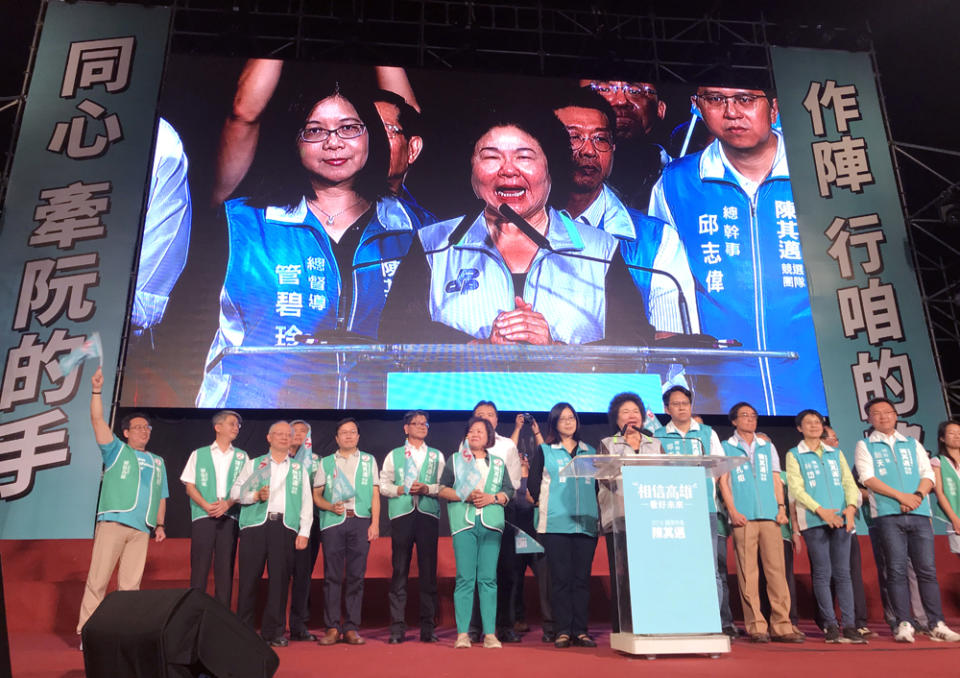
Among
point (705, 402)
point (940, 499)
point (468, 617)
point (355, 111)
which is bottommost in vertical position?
point (468, 617)

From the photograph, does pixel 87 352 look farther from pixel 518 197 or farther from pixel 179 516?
pixel 518 197

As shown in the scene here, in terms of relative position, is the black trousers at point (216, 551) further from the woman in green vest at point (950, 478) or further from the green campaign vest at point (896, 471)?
→ the woman in green vest at point (950, 478)

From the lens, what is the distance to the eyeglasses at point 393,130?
22.4ft

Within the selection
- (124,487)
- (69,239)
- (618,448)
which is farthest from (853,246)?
(69,239)

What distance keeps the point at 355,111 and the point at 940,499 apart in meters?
5.20

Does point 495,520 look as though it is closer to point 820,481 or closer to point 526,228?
point 820,481

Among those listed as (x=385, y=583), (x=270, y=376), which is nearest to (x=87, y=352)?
(x=270, y=376)

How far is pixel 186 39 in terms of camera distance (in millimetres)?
7445

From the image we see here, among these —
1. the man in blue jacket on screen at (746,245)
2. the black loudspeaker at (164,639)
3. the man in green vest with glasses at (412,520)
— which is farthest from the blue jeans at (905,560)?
the black loudspeaker at (164,639)

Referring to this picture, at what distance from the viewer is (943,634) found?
3912mm

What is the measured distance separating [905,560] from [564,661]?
2.05m

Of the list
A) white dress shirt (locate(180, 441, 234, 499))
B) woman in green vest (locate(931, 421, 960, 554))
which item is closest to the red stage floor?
woman in green vest (locate(931, 421, 960, 554))

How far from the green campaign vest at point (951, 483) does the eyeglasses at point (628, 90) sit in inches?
158

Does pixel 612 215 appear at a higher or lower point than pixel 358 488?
higher
